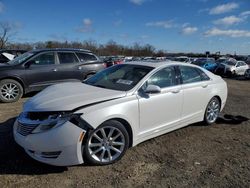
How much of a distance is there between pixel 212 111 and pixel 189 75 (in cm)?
119

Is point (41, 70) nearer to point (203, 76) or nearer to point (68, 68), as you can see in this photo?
point (68, 68)

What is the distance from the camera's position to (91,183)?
139 inches

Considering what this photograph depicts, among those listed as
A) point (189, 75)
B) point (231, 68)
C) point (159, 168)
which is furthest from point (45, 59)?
point (231, 68)

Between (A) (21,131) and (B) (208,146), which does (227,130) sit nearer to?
(B) (208,146)

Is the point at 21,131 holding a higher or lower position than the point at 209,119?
higher

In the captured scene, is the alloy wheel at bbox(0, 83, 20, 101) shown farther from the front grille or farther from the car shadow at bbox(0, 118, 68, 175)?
the front grille

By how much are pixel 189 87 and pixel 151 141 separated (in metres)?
1.31

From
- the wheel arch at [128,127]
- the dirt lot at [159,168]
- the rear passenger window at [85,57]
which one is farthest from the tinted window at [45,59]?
the wheel arch at [128,127]

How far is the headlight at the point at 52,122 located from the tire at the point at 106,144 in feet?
1.33

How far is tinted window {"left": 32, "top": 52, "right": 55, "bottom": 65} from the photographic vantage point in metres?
8.90

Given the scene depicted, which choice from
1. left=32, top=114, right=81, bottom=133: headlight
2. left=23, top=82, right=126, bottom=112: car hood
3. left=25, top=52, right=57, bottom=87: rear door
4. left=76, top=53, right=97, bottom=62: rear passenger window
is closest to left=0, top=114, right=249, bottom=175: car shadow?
left=32, top=114, right=81, bottom=133: headlight

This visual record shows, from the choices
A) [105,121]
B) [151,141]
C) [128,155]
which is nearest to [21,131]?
[105,121]

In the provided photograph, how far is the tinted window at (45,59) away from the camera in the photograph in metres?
8.90

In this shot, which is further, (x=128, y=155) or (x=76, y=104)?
(x=128, y=155)
